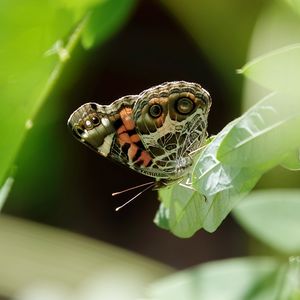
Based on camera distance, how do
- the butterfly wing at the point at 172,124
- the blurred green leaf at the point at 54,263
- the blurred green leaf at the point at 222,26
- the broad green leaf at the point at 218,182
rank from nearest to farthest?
the broad green leaf at the point at 218,182
the butterfly wing at the point at 172,124
the blurred green leaf at the point at 222,26
the blurred green leaf at the point at 54,263

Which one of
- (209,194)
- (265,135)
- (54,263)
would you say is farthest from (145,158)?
(54,263)

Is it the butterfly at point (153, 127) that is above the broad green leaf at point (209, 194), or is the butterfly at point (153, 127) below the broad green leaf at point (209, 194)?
above

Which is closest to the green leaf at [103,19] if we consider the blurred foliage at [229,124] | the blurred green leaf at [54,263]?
the blurred foliage at [229,124]

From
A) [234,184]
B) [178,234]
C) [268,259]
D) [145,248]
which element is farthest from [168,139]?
[145,248]

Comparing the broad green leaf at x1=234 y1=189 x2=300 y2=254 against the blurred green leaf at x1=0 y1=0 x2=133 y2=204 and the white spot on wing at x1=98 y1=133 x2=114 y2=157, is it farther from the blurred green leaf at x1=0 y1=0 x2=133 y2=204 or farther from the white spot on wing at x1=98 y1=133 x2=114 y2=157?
the blurred green leaf at x1=0 y1=0 x2=133 y2=204

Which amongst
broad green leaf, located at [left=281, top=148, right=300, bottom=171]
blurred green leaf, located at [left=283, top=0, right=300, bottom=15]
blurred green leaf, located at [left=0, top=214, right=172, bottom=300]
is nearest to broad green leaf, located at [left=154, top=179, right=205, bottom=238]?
broad green leaf, located at [left=281, top=148, right=300, bottom=171]

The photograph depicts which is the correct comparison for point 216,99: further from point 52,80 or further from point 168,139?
point 52,80

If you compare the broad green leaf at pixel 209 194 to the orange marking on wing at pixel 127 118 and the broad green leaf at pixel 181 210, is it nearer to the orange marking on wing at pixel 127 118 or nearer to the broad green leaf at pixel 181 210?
the broad green leaf at pixel 181 210

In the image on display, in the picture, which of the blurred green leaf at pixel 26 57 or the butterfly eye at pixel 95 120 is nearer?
the blurred green leaf at pixel 26 57
